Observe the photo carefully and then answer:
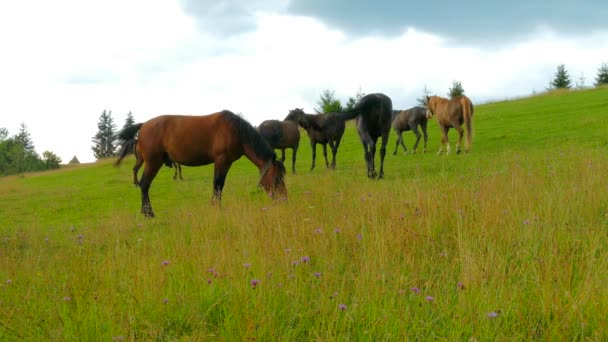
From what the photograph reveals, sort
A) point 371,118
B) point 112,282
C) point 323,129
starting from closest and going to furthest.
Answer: point 112,282, point 371,118, point 323,129

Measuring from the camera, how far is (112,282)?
3693 millimetres

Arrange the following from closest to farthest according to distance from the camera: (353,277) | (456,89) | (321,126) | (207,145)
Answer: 1. (353,277)
2. (207,145)
3. (321,126)
4. (456,89)

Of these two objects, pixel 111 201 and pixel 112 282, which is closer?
pixel 112 282

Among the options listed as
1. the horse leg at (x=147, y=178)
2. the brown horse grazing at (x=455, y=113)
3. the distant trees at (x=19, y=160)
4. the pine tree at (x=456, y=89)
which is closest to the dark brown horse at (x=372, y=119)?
the brown horse grazing at (x=455, y=113)

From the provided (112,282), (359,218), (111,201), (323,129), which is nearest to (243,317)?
(112,282)

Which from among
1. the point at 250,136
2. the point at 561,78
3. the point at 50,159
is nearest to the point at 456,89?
the point at 561,78

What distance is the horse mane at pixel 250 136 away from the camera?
29.7 ft

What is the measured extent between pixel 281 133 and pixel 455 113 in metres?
6.23

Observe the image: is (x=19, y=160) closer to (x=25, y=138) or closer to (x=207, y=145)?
(x=25, y=138)

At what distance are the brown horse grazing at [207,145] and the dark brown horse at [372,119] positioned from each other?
147 inches

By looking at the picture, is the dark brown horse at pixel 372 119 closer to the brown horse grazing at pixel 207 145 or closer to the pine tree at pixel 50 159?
the brown horse grazing at pixel 207 145

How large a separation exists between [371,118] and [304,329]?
382 inches

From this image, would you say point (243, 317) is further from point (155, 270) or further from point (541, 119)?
point (541, 119)

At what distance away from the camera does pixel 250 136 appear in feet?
30.1
